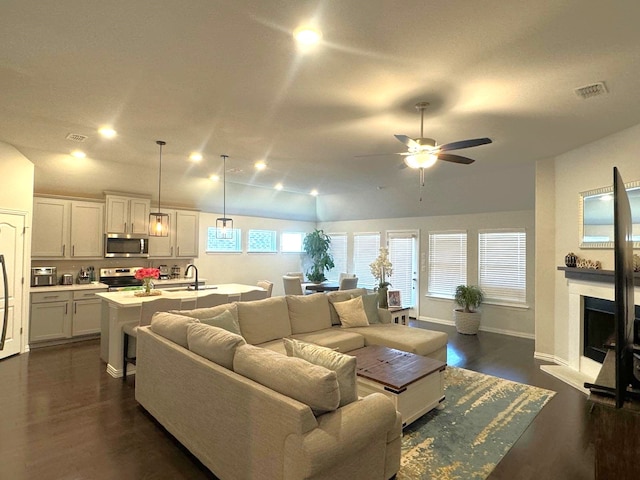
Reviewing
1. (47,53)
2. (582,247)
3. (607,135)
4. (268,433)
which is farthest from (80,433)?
(607,135)

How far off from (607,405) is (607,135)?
3.72 meters

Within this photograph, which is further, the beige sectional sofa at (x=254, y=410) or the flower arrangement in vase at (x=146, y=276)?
the flower arrangement in vase at (x=146, y=276)

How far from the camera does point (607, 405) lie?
1.64 m

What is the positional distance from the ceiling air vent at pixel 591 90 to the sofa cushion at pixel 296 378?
305 centimetres

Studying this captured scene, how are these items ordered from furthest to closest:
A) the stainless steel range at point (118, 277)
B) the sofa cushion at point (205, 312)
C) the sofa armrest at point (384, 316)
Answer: the stainless steel range at point (118, 277), the sofa armrest at point (384, 316), the sofa cushion at point (205, 312)

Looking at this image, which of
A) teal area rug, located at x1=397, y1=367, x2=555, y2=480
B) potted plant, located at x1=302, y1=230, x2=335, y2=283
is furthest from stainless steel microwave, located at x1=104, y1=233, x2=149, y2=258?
teal area rug, located at x1=397, y1=367, x2=555, y2=480

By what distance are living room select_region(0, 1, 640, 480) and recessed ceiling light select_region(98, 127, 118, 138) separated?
0.15 meters

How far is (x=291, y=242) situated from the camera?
9.80 m

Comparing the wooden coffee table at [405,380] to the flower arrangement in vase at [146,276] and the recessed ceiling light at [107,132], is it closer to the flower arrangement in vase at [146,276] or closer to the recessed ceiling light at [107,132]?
the flower arrangement in vase at [146,276]

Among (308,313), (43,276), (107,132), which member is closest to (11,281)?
(43,276)

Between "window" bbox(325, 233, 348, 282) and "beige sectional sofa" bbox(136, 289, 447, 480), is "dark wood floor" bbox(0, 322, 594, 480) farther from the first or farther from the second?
"window" bbox(325, 233, 348, 282)

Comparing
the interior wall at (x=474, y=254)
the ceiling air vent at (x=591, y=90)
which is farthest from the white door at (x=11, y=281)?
the interior wall at (x=474, y=254)

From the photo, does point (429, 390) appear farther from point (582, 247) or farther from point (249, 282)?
point (249, 282)

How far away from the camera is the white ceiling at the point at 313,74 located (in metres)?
2.05
